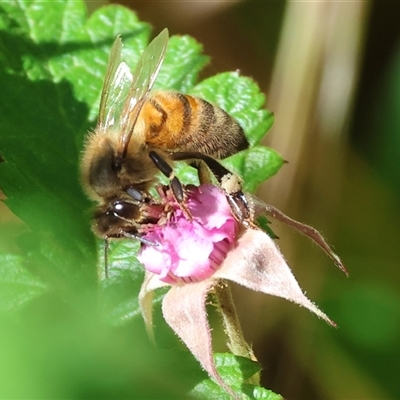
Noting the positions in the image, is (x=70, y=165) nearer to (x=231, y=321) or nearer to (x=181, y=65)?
(x=181, y=65)

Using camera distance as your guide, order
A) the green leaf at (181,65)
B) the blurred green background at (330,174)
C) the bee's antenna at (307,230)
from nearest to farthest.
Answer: the bee's antenna at (307,230) → the green leaf at (181,65) → the blurred green background at (330,174)

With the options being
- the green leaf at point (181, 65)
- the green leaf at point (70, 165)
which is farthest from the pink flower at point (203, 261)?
the green leaf at point (181, 65)

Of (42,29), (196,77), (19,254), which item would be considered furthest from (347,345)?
(42,29)

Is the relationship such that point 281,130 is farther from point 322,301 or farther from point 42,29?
point 42,29

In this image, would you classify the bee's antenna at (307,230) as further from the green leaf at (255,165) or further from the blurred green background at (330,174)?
the blurred green background at (330,174)

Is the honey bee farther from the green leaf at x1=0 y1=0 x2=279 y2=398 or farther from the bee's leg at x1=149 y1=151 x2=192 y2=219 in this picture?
the green leaf at x1=0 y1=0 x2=279 y2=398

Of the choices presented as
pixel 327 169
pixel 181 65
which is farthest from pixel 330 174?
pixel 181 65

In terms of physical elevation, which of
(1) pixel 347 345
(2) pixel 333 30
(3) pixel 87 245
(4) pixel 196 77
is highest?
(2) pixel 333 30
